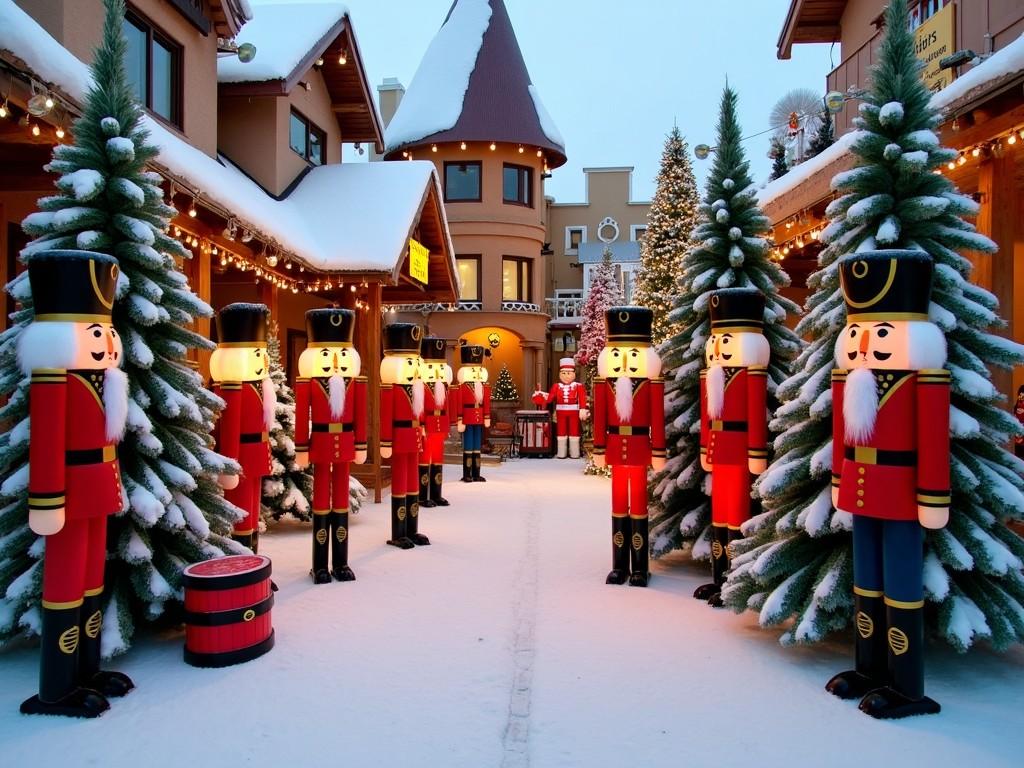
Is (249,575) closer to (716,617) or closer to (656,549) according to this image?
(716,617)

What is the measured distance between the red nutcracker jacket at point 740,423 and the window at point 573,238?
27792 millimetres

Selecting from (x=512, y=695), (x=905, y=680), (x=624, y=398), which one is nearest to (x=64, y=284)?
(x=512, y=695)

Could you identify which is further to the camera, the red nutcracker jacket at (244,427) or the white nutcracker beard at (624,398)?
the white nutcracker beard at (624,398)

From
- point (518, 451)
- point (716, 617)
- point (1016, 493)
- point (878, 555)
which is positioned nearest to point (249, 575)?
point (716, 617)

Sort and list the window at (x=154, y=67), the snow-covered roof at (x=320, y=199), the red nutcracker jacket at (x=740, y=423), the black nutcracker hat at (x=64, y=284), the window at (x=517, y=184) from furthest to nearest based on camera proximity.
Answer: the window at (x=517, y=184) → the window at (x=154, y=67) → the snow-covered roof at (x=320, y=199) → the red nutcracker jacket at (x=740, y=423) → the black nutcracker hat at (x=64, y=284)

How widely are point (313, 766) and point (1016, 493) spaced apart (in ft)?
13.3

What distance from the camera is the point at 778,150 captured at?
25.8m

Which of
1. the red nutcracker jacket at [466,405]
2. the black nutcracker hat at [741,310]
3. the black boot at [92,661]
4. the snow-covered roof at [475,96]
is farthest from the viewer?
the snow-covered roof at [475,96]

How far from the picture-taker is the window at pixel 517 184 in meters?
25.4

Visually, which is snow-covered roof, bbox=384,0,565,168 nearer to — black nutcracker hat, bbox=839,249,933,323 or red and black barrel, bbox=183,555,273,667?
red and black barrel, bbox=183,555,273,667

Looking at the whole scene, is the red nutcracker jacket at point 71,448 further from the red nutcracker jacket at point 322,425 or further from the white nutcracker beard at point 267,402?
the red nutcracker jacket at point 322,425

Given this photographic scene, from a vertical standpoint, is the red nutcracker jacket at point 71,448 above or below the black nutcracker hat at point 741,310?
below

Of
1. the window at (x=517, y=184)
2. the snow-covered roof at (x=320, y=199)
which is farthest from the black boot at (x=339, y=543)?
the window at (x=517, y=184)

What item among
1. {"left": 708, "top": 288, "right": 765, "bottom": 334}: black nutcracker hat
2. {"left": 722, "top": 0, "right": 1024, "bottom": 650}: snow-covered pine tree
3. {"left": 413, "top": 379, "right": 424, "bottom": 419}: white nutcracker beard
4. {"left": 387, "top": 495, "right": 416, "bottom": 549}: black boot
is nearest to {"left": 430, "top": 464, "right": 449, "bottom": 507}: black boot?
{"left": 387, "top": 495, "right": 416, "bottom": 549}: black boot
